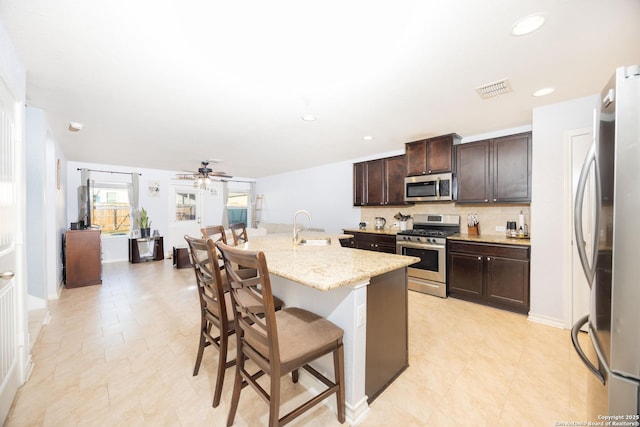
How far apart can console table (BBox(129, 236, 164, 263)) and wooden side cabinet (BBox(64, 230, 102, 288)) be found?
174 centimetres

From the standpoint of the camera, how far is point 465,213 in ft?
13.5

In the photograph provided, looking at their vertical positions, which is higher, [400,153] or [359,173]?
[400,153]

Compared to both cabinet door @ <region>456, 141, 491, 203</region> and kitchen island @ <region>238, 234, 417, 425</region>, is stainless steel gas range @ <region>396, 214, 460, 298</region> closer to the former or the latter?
cabinet door @ <region>456, 141, 491, 203</region>

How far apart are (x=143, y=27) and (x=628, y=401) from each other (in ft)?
9.33

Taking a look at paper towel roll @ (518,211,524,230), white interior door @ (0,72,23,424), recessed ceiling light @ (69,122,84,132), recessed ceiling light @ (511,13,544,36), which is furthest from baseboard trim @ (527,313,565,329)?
recessed ceiling light @ (69,122,84,132)

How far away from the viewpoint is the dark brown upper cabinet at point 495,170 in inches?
128

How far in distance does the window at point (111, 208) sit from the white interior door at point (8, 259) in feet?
17.5

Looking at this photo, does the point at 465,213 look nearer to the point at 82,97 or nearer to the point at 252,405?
the point at 252,405

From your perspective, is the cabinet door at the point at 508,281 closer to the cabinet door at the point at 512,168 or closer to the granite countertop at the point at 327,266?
the cabinet door at the point at 512,168

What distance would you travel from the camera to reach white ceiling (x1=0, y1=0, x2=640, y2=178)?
1470 mm

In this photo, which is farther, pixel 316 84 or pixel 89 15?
pixel 316 84

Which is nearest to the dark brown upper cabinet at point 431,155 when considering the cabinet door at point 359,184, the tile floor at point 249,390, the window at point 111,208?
the cabinet door at point 359,184

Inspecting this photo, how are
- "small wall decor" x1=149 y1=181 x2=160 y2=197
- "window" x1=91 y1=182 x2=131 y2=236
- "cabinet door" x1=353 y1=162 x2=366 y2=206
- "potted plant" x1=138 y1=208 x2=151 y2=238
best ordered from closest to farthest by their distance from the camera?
"cabinet door" x1=353 y1=162 x2=366 y2=206 → "window" x1=91 y1=182 x2=131 y2=236 → "potted plant" x1=138 y1=208 x2=151 y2=238 → "small wall decor" x1=149 y1=181 x2=160 y2=197

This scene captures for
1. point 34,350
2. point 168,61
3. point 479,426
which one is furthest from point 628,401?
point 34,350
